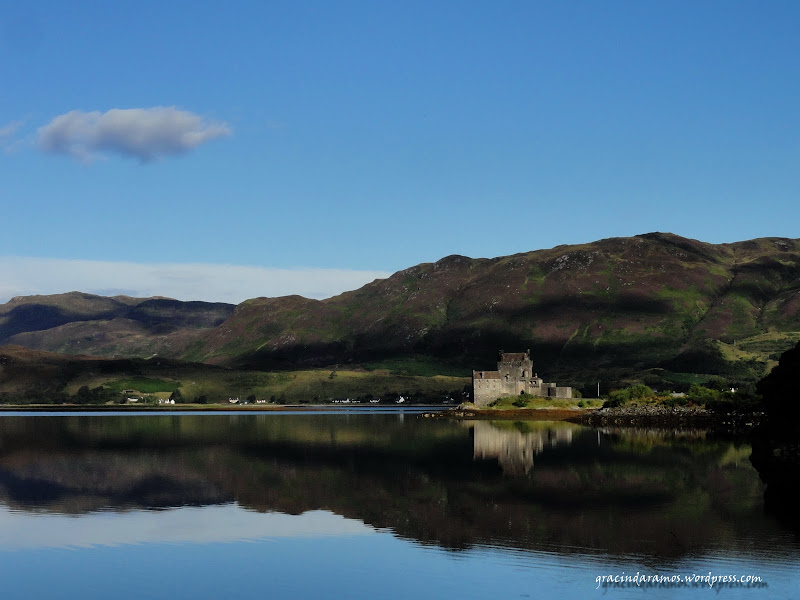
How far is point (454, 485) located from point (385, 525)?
18.0m

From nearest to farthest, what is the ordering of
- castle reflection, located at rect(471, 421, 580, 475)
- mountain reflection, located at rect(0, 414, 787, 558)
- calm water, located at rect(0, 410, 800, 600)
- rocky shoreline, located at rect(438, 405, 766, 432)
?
calm water, located at rect(0, 410, 800, 600)
mountain reflection, located at rect(0, 414, 787, 558)
castle reflection, located at rect(471, 421, 580, 475)
rocky shoreline, located at rect(438, 405, 766, 432)

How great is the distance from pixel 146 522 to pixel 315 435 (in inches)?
3233

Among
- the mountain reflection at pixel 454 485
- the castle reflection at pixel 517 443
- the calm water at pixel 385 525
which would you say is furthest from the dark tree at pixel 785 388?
the castle reflection at pixel 517 443

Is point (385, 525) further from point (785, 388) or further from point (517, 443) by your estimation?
point (517, 443)

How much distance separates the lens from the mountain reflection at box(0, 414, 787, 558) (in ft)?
156

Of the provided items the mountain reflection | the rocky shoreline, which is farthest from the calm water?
the rocky shoreline

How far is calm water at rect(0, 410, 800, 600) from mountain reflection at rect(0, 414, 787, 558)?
0.26 metres

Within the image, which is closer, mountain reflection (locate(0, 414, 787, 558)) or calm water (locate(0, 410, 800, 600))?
calm water (locate(0, 410, 800, 600))

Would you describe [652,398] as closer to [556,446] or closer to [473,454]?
[556,446]

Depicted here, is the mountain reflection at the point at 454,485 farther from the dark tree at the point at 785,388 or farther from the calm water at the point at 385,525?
the dark tree at the point at 785,388

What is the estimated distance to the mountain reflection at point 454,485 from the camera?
47.6 meters

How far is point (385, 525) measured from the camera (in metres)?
50.7

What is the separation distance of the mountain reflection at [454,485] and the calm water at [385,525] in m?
0.26

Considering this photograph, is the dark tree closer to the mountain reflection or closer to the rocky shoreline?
the mountain reflection
